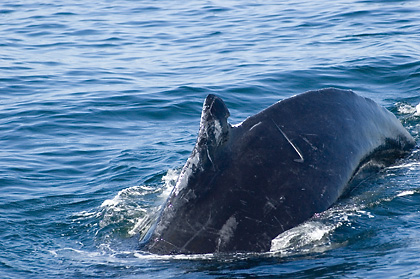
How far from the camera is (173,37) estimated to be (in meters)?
23.5

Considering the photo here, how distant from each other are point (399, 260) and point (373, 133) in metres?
1.72

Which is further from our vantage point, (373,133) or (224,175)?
(373,133)

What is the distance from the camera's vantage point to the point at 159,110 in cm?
1506

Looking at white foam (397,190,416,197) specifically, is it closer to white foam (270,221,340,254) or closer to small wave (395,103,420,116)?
white foam (270,221,340,254)

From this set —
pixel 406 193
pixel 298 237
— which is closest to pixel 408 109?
pixel 406 193

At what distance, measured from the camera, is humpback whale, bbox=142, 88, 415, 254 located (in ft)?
22.3

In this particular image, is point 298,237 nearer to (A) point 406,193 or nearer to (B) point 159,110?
(A) point 406,193

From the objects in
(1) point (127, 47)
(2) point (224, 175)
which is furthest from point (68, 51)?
(2) point (224, 175)

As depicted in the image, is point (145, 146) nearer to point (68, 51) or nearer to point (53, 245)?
point (53, 245)

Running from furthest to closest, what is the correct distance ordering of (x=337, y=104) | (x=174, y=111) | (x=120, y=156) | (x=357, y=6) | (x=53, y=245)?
(x=357, y=6) → (x=174, y=111) → (x=120, y=156) → (x=53, y=245) → (x=337, y=104)

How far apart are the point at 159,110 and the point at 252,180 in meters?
8.35

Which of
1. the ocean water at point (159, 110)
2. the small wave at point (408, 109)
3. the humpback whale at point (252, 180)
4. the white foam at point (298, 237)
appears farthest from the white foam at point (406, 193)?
the small wave at point (408, 109)

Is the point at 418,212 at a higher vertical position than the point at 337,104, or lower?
lower

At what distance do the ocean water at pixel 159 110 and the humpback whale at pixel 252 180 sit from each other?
0.52 feet
